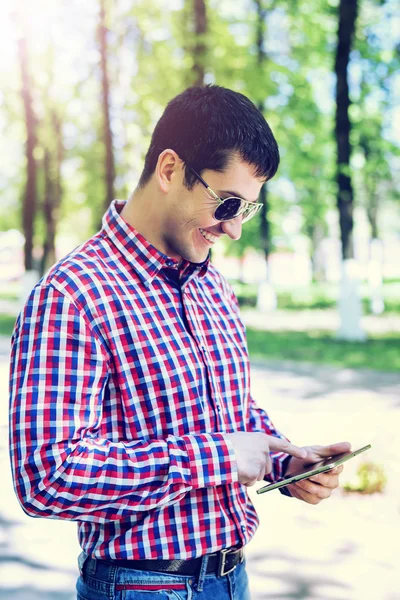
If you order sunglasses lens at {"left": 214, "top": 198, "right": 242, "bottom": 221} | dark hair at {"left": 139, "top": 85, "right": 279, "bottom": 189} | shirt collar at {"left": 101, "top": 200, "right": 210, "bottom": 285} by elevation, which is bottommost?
shirt collar at {"left": 101, "top": 200, "right": 210, "bottom": 285}

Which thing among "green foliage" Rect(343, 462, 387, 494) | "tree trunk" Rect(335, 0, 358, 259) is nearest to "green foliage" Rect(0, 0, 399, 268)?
"tree trunk" Rect(335, 0, 358, 259)

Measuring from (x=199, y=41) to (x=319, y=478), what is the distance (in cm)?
954

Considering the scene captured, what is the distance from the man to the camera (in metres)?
1.53

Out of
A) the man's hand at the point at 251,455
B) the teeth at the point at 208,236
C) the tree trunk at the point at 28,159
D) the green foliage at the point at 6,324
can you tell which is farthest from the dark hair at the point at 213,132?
the green foliage at the point at 6,324

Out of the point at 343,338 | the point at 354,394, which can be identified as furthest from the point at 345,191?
the point at 354,394

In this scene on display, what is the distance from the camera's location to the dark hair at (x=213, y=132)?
5.91ft

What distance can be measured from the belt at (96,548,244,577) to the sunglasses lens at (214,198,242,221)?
0.80 meters

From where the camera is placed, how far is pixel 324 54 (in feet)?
74.5

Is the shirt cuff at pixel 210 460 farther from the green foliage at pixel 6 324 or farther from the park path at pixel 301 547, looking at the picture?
the green foliage at pixel 6 324

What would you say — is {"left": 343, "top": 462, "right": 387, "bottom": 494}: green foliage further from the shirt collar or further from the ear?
the ear

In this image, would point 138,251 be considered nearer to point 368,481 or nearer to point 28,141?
point 368,481

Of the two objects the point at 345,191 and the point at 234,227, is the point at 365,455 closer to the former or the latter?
the point at 234,227

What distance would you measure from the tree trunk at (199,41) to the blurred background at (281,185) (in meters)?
0.03

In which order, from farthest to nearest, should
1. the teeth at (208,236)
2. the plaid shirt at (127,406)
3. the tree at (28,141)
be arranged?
the tree at (28,141) → the teeth at (208,236) → the plaid shirt at (127,406)
